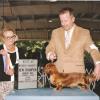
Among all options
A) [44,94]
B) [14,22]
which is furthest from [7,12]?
[44,94]

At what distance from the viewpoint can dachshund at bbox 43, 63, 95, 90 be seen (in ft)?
5.24

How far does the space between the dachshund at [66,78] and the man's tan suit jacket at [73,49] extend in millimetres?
56

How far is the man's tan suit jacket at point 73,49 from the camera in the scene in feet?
5.27

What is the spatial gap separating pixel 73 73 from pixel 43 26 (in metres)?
5.82

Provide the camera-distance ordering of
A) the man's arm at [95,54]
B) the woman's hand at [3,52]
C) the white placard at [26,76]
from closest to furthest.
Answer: the man's arm at [95,54] < the woman's hand at [3,52] < the white placard at [26,76]

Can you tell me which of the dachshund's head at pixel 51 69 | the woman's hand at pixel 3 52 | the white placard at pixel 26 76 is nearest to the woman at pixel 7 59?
the woman's hand at pixel 3 52

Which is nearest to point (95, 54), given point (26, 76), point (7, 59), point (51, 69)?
Result: point (51, 69)

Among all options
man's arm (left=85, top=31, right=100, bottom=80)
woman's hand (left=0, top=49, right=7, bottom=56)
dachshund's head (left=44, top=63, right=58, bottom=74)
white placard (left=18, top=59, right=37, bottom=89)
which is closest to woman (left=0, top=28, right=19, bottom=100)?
woman's hand (left=0, top=49, right=7, bottom=56)

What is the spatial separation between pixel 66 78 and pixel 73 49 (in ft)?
0.53

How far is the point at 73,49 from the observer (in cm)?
161

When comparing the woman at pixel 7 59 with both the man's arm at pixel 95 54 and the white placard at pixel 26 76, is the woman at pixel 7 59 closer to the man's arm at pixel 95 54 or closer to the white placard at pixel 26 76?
the man's arm at pixel 95 54

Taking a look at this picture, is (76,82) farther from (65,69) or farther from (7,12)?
(7,12)

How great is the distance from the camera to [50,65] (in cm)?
162

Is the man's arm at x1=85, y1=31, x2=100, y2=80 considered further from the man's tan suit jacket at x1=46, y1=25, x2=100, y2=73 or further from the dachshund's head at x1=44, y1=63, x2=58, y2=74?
the dachshund's head at x1=44, y1=63, x2=58, y2=74
